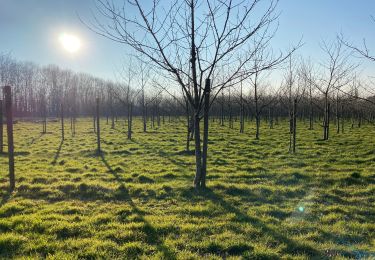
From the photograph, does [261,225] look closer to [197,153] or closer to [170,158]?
[197,153]

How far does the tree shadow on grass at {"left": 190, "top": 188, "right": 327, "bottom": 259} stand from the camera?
12.1 ft

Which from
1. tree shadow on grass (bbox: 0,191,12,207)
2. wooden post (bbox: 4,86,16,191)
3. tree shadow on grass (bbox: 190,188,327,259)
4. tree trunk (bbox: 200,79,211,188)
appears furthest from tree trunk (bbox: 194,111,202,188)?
wooden post (bbox: 4,86,16,191)

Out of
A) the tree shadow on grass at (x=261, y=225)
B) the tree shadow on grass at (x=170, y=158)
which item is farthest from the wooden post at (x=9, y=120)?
the tree shadow on grass at (x=170, y=158)

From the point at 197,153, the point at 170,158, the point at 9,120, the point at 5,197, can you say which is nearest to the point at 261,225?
the point at 197,153

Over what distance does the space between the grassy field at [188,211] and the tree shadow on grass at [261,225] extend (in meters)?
0.02

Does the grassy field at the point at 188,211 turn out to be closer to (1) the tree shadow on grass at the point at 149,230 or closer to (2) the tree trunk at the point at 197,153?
(1) the tree shadow on grass at the point at 149,230

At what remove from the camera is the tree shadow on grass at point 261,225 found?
12.1ft

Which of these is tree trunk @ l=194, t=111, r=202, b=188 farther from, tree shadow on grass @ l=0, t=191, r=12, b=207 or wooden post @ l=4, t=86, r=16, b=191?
wooden post @ l=4, t=86, r=16, b=191

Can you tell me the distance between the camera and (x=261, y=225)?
4543 mm

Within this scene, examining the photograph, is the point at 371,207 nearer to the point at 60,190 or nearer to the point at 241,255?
the point at 241,255

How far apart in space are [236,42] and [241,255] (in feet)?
13.8

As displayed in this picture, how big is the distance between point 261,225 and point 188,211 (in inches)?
48.6

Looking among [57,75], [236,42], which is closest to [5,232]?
[236,42]

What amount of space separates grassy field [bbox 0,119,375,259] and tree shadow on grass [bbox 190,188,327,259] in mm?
15
